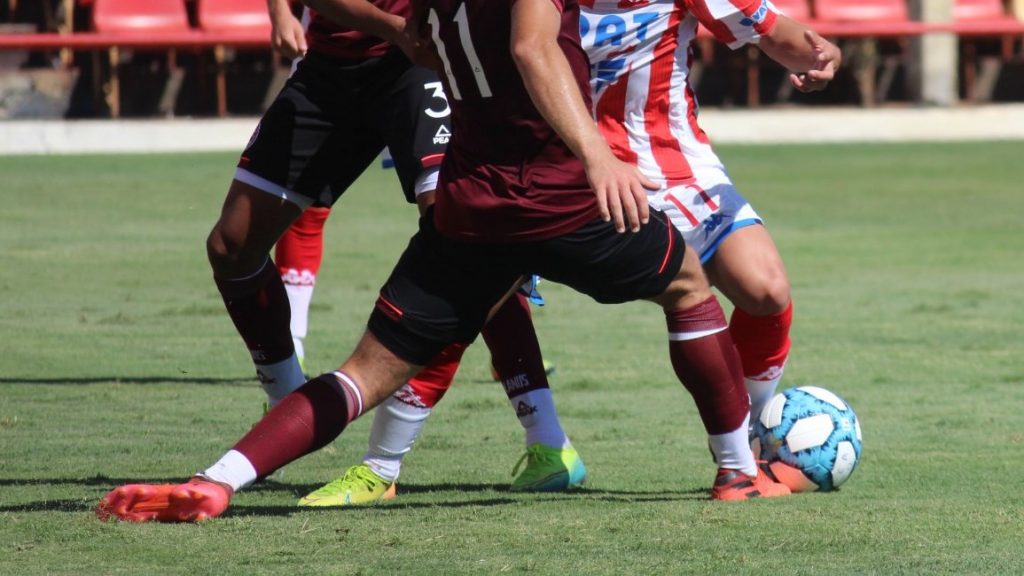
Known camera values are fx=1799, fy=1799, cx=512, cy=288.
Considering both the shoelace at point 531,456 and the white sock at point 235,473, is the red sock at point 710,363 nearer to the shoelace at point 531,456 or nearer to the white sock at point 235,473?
the shoelace at point 531,456

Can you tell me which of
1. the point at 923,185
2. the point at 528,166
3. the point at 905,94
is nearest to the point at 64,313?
the point at 528,166

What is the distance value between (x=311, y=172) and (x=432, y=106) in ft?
1.46

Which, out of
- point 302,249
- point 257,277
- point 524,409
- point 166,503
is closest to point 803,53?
point 524,409

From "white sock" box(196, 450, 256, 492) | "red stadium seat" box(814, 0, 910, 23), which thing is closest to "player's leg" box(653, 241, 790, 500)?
"white sock" box(196, 450, 256, 492)

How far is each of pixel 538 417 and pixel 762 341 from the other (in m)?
0.78

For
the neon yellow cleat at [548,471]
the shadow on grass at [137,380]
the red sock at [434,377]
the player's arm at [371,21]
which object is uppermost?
the player's arm at [371,21]

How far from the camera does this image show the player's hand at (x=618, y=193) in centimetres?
440

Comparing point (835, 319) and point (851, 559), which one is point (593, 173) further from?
point (835, 319)

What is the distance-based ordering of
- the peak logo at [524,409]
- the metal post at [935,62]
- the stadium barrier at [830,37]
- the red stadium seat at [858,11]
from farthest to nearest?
the red stadium seat at [858,11] < the metal post at [935,62] < the stadium barrier at [830,37] < the peak logo at [524,409]

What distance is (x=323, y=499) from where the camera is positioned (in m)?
5.36

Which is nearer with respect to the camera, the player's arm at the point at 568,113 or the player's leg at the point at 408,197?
the player's arm at the point at 568,113

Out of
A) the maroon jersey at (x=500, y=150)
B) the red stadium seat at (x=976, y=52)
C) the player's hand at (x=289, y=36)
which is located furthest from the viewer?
the red stadium seat at (x=976, y=52)

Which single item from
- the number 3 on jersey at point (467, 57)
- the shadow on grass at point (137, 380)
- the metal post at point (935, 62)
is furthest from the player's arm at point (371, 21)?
the metal post at point (935, 62)

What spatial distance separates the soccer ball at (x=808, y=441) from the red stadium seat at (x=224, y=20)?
1627 centimetres
